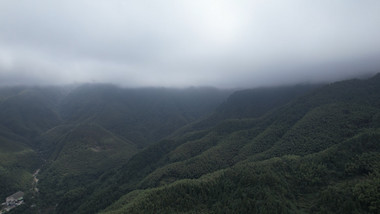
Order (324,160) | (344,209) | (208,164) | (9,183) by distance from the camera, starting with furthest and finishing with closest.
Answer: (9,183) → (208,164) → (324,160) → (344,209)

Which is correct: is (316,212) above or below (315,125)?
below

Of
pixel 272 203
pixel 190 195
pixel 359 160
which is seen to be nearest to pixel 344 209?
pixel 272 203

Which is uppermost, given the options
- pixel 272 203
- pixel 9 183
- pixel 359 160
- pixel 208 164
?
pixel 359 160

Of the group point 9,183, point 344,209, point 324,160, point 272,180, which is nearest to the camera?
point 344,209

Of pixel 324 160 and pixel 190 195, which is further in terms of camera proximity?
pixel 324 160

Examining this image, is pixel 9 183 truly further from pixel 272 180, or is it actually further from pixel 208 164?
pixel 272 180

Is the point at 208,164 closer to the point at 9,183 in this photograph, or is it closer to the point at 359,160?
the point at 359,160

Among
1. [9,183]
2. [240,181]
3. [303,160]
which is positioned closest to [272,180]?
[240,181]
